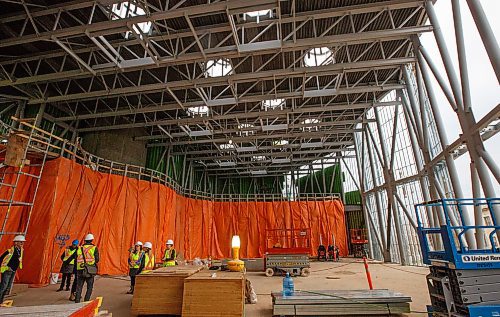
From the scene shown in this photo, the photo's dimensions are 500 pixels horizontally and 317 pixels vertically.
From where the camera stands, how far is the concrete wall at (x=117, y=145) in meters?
18.6

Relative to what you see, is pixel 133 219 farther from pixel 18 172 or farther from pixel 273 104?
pixel 273 104

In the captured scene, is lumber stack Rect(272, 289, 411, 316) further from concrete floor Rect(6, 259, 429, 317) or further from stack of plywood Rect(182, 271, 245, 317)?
stack of plywood Rect(182, 271, 245, 317)

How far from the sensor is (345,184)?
1215 inches

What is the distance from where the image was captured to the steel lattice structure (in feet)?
30.8

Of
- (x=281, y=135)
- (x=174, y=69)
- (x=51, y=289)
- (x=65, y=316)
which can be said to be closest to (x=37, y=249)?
(x=51, y=289)

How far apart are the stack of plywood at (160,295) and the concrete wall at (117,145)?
1576 centimetres

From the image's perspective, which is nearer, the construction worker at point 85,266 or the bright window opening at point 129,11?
the construction worker at point 85,266

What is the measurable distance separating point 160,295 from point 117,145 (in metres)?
16.6

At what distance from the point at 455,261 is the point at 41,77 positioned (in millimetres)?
15990

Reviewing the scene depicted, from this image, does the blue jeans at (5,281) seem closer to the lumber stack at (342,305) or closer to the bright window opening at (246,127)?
the lumber stack at (342,305)

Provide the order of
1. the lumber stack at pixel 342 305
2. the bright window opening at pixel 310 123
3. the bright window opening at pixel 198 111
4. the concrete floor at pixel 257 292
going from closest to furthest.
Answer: the lumber stack at pixel 342 305, the concrete floor at pixel 257 292, the bright window opening at pixel 310 123, the bright window opening at pixel 198 111

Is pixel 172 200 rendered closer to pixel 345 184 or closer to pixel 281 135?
pixel 281 135

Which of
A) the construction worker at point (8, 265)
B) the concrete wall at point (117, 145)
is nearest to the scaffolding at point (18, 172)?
the construction worker at point (8, 265)

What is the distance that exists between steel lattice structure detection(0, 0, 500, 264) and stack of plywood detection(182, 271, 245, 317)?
311 inches
